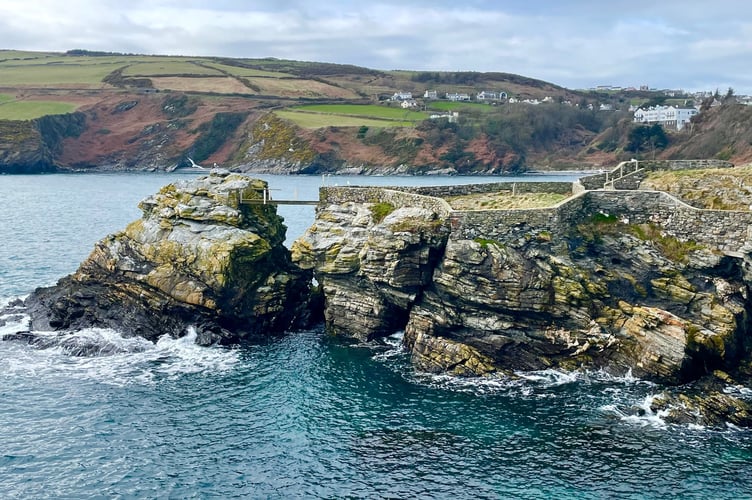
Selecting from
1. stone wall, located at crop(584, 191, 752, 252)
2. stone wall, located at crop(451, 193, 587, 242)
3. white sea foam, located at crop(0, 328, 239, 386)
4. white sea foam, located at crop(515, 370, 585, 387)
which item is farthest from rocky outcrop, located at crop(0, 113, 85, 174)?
white sea foam, located at crop(515, 370, 585, 387)

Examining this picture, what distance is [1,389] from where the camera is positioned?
38.5m

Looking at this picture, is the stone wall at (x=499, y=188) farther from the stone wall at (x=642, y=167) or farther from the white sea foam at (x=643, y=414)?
the white sea foam at (x=643, y=414)

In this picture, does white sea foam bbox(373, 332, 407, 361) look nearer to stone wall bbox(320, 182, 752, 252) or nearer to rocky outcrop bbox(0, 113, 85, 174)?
stone wall bbox(320, 182, 752, 252)

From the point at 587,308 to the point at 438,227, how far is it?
404 inches

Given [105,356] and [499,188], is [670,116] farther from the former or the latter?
[105,356]

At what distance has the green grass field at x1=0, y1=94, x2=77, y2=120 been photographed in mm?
173950

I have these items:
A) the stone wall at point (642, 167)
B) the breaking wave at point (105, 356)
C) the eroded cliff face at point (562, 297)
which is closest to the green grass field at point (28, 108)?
the breaking wave at point (105, 356)

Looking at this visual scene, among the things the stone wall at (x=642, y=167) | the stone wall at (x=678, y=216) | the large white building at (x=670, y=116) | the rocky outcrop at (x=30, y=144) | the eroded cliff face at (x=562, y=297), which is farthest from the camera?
the large white building at (x=670, y=116)

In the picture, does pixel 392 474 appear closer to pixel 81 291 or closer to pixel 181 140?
pixel 81 291

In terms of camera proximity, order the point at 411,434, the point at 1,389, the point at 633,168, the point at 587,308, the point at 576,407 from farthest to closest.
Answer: the point at 633,168
the point at 587,308
the point at 1,389
the point at 576,407
the point at 411,434

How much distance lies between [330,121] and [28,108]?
78459 mm

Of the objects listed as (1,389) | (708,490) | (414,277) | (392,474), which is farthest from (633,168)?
(1,389)

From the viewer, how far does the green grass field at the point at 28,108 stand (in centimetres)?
17395

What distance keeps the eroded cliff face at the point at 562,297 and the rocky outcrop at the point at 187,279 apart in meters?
8.05
